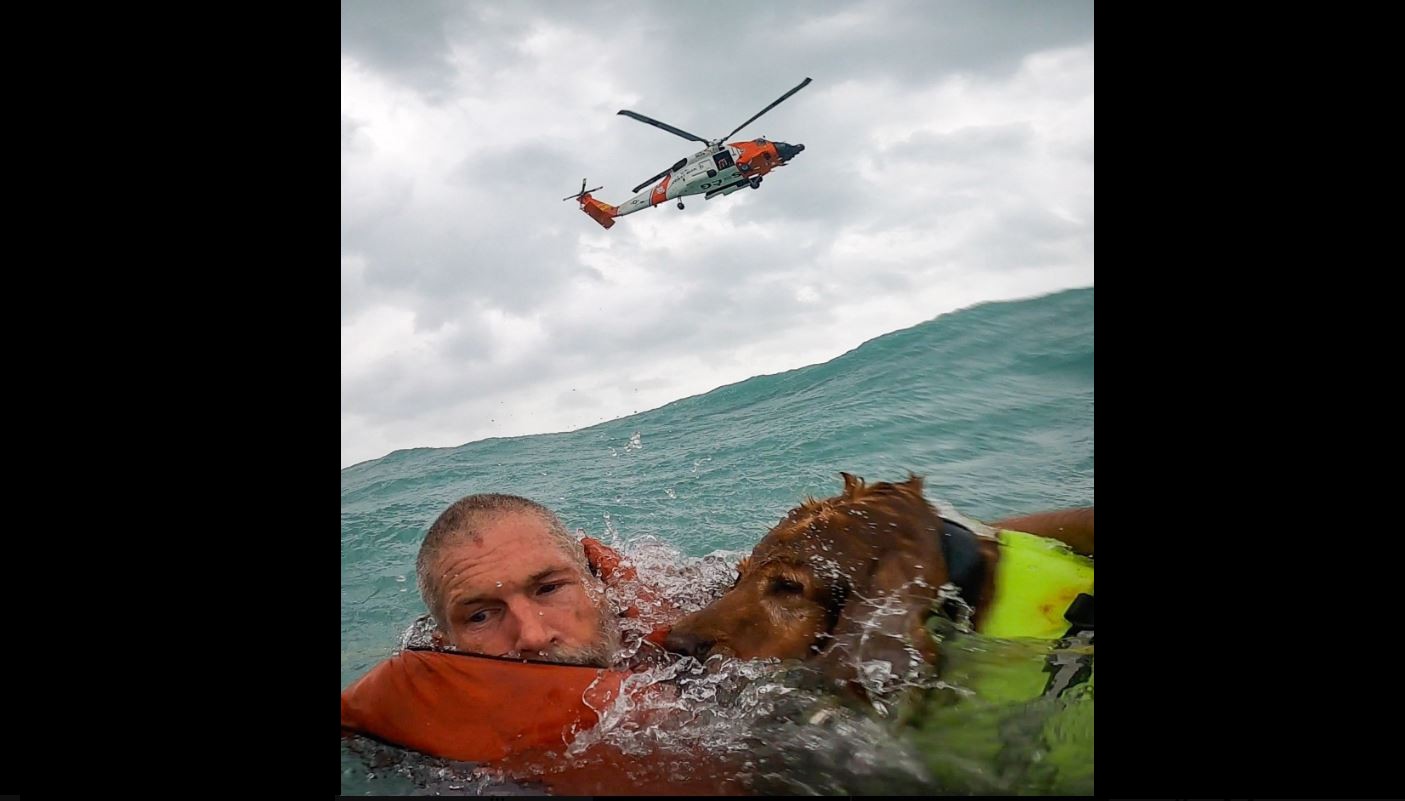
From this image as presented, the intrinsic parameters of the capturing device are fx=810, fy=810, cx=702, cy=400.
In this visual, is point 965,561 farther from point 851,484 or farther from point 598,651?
point 598,651

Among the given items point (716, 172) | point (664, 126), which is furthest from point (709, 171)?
point (664, 126)

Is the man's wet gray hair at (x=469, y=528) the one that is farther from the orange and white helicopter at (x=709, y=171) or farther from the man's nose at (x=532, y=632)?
the orange and white helicopter at (x=709, y=171)

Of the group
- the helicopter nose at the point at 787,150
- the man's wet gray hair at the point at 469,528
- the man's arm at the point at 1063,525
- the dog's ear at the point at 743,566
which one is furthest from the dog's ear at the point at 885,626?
the helicopter nose at the point at 787,150

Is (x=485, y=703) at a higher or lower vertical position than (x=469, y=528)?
lower

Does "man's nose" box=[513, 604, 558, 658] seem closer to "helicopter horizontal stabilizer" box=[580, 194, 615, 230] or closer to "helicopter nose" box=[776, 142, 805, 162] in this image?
"helicopter horizontal stabilizer" box=[580, 194, 615, 230]

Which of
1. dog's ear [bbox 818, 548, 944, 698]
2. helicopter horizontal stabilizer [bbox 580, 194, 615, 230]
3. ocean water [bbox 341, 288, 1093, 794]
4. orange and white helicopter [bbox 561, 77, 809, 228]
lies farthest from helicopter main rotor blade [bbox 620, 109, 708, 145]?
dog's ear [bbox 818, 548, 944, 698]

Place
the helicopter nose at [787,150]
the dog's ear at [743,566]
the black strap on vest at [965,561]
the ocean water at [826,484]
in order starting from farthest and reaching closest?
the helicopter nose at [787,150] < the dog's ear at [743,566] < the black strap on vest at [965,561] < the ocean water at [826,484]
